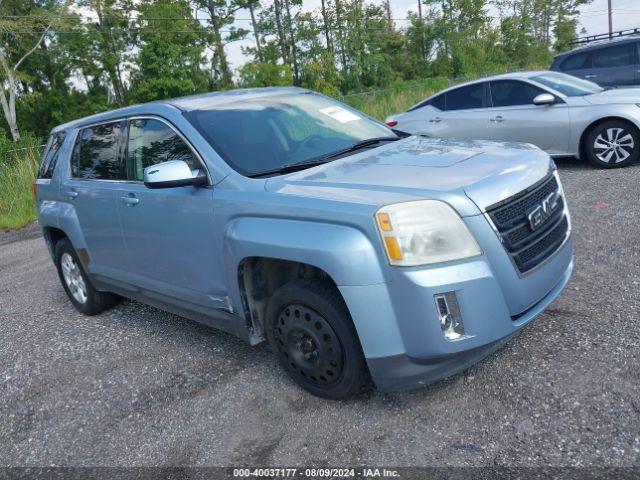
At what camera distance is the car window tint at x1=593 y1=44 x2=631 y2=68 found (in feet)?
37.6

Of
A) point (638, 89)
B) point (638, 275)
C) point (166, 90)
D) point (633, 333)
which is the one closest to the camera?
point (633, 333)

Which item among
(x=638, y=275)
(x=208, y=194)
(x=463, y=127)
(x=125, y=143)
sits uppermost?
(x=125, y=143)

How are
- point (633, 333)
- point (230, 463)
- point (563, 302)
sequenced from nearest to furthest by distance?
point (230, 463) → point (633, 333) → point (563, 302)

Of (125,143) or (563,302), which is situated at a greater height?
(125,143)

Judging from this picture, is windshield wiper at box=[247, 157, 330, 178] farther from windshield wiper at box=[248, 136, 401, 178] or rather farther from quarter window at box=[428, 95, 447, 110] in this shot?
quarter window at box=[428, 95, 447, 110]

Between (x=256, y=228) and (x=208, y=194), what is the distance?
49 cm

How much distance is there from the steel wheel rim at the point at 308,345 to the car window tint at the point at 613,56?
36.5 ft

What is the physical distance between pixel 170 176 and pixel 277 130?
33.8 inches

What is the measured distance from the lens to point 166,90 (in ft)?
118

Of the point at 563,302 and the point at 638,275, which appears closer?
the point at 563,302

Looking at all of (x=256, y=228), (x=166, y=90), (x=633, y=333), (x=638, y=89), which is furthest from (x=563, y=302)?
(x=166, y=90)

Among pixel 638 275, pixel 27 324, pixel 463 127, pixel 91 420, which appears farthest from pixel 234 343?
pixel 463 127

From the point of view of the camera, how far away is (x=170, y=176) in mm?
3322

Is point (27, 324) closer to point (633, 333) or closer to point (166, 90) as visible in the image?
point (633, 333)
